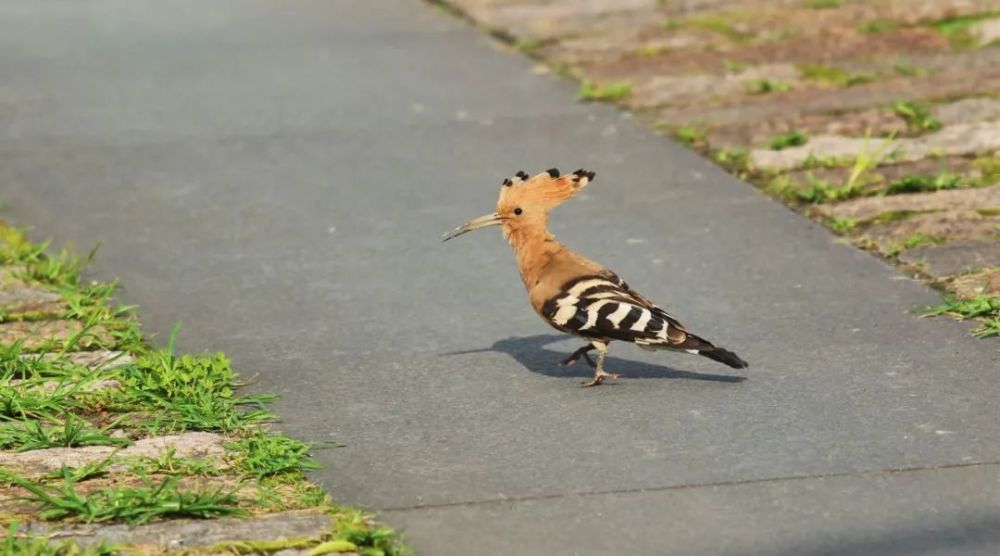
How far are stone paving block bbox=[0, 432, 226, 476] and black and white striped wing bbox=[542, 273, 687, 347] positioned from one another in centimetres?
126

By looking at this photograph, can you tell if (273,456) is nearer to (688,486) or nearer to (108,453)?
(108,453)

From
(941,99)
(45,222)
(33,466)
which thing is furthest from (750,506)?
(941,99)

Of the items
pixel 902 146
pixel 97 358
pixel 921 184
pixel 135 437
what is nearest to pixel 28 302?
pixel 97 358

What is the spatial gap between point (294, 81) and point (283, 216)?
311 cm

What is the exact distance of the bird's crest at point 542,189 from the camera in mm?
6285

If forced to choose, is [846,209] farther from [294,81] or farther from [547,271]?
[294,81]

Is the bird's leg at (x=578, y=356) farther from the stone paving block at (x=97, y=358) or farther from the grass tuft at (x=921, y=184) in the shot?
the grass tuft at (x=921, y=184)

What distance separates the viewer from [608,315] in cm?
592

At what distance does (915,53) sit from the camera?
36.7ft

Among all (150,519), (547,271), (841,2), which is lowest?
(150,519)

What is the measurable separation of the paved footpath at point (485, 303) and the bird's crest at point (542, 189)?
60cm

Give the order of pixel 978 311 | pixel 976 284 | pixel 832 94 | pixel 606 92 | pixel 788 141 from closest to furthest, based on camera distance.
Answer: pixel 978 311
pixel 976 284
pixel 788 141
pixel 832 94
pixel 606 92

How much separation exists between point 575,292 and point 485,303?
124 centimetres

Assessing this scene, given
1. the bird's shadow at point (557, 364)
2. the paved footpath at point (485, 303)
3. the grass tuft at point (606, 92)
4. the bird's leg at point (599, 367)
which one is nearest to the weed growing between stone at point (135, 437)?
the paved footpath at point (485, 303)
